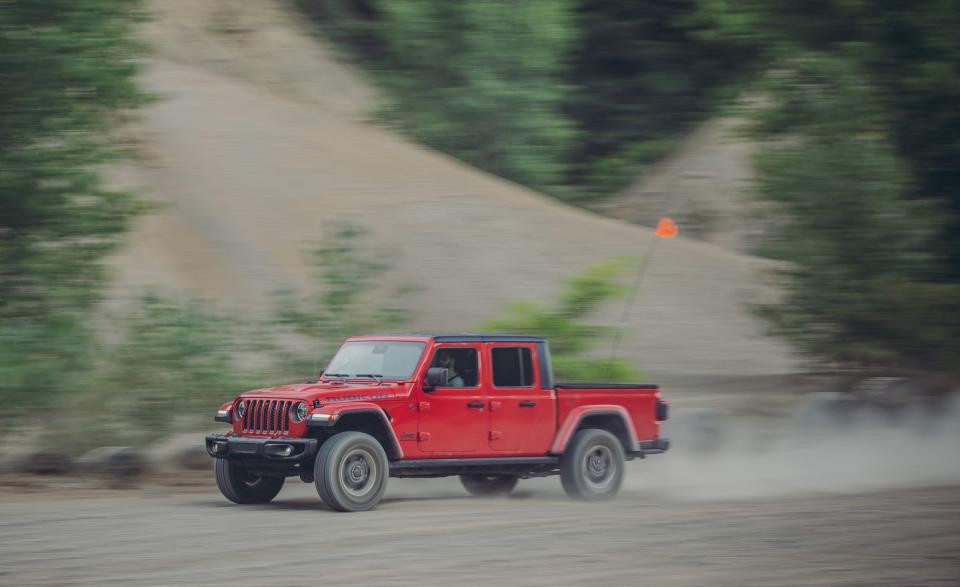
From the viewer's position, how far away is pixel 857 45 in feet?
77.4

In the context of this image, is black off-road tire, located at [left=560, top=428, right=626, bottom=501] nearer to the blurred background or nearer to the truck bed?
the truck bed

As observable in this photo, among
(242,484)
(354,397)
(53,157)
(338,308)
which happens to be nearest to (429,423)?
(354,397)

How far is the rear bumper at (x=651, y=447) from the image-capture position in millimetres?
14375

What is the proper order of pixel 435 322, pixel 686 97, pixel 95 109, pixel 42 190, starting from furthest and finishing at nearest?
1. pixel 686 97
2. pixel 435 322
3. pixel 95 109
4. pixel 42 190

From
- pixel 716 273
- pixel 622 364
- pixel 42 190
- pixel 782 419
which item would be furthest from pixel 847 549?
pixel 716 273

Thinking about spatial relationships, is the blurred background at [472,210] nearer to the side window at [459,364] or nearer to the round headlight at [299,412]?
the side window at [459,364]

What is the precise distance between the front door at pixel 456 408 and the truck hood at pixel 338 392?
338 mm

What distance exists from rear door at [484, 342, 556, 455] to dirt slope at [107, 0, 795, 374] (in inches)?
582

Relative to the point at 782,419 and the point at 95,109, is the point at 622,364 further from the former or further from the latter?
the point at 95,109

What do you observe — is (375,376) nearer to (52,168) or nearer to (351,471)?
(351,471)

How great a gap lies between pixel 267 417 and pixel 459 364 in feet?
6.70

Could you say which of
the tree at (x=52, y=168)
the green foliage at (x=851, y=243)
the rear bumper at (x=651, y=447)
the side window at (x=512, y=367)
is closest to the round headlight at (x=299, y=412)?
the side window at (x=512, y=367)

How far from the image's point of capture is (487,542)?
1052 centimetres

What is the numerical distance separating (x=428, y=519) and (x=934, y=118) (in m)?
15.6
